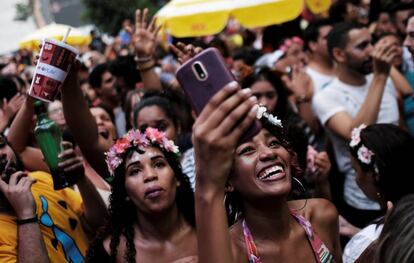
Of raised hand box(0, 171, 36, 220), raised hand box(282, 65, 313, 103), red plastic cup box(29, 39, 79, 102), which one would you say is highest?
red plastic cup box(29, 39, 79, 102)

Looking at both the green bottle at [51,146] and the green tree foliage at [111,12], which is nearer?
the green bottle at [51,146]

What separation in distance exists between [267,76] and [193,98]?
11.4 feet

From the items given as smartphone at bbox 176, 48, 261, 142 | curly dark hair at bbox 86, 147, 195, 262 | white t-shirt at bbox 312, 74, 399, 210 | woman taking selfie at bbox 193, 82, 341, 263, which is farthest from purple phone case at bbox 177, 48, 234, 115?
white t-shirt at bbox 312, 74, 399, 210

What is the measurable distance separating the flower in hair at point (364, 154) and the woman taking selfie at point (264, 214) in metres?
0.42

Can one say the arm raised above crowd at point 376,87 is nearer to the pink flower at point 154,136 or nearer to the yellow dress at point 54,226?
the pink flower at point 154,136

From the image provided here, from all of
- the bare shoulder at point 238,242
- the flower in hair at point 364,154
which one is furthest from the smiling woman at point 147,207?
the flower in hair at point 364,154

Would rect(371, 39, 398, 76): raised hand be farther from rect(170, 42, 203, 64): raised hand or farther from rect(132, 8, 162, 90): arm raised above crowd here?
rect(132, 8, 162, 90): arm raised above crowd

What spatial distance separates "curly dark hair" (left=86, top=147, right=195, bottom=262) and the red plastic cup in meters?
0.53

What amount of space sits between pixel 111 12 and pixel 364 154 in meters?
25.2

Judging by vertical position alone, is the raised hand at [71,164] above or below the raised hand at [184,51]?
below

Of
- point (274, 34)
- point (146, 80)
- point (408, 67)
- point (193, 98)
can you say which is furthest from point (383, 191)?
point (274, 34)

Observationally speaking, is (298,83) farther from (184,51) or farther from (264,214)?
(264,214)

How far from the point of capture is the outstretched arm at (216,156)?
1463 millimetres

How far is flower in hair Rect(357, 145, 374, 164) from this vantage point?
309cm
